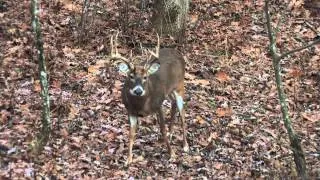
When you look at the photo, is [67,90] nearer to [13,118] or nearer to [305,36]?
[13,118]

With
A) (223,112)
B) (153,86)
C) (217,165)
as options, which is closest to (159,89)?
(153,86)

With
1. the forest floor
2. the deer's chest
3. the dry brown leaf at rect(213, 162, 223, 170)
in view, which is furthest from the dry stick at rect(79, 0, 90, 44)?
the dry brown leaf at rect(213, 162, 223, 170)

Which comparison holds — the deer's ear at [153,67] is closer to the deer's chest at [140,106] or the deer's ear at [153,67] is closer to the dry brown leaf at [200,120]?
the deer's chest at [140,106]

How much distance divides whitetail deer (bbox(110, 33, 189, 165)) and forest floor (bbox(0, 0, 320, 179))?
0.42 metres

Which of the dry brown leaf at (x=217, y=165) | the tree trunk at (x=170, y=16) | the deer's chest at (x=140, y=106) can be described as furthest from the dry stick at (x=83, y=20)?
the dry brown leaf at (x=217, y=165)

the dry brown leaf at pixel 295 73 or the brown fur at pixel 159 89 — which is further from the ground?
the dry brown leaf at pixel 295 73

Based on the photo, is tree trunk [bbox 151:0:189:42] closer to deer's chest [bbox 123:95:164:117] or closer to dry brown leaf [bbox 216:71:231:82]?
dry brown leaf [bbox 216:71:231:82]

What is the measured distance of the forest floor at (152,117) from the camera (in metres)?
7.92

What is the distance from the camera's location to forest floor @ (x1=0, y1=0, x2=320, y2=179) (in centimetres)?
792

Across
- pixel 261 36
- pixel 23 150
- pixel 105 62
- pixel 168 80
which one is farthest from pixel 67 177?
pixel 261 36

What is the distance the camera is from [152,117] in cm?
963

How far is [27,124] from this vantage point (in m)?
8.38

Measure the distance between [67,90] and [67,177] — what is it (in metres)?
2.65

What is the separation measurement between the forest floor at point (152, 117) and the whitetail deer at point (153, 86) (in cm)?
42
